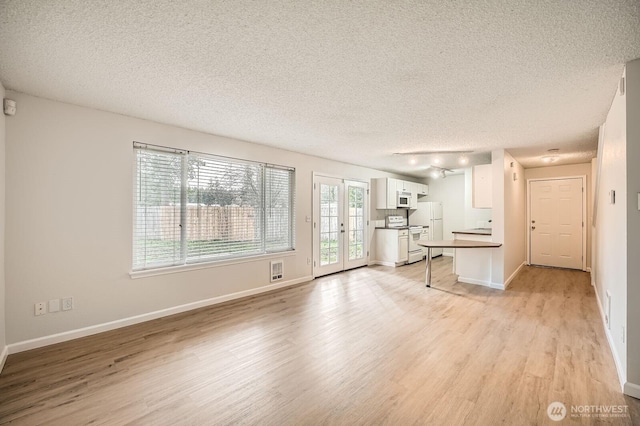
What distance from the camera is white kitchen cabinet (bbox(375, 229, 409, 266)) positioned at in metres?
6.66

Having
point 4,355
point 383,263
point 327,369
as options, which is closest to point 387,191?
point 383,263

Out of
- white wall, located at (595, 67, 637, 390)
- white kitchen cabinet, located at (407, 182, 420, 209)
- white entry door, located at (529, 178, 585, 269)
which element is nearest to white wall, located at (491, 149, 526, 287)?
white entry door, located at (529, 178, 585, 269)

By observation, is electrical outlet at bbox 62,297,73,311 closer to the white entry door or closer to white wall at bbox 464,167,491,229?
white wall at bbox 464,167,491,229

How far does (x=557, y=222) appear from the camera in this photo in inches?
255

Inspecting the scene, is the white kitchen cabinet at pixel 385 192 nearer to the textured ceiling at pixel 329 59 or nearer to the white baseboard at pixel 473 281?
the white baseboard at pixel 473 281

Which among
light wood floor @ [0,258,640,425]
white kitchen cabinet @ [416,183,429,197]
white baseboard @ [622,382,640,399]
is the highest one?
white kitchen cabinet @ [416,183,429,197]

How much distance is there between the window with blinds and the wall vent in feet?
0.72

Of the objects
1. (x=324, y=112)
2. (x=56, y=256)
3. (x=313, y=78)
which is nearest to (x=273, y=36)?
(x=313, y=78)

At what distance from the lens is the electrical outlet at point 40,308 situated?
271cm

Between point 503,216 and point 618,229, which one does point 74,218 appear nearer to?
point 618,229

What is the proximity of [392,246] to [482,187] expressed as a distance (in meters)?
2.36

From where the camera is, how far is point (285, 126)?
359 centimetres

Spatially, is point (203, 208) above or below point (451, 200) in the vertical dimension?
below

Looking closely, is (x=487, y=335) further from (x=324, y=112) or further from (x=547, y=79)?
(x=324, y=112)
